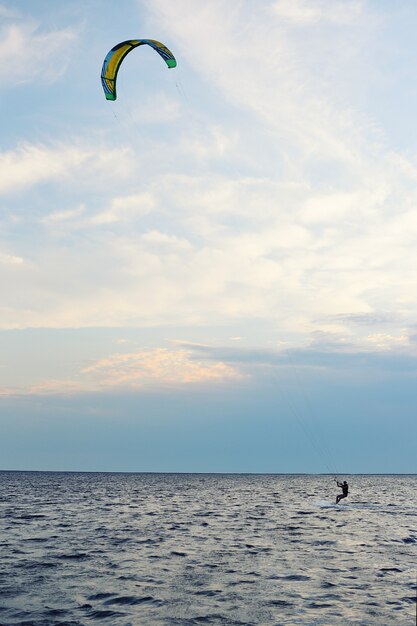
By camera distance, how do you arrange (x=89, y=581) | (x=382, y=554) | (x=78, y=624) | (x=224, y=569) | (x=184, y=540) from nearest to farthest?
(x=78, y=624) → (x=89, y=581) → (x=224, y=569) → (x=382, y=554) → (x=184, y=540)

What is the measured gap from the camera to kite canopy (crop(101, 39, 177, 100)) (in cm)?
2664

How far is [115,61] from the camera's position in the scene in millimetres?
27641

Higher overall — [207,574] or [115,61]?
[115,61]

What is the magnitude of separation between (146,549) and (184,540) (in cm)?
351

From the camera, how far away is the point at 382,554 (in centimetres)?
2538

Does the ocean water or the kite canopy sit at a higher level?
the kite canopy

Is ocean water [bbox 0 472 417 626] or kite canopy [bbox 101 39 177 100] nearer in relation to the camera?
ocean water [bbox 0 472 417 626]

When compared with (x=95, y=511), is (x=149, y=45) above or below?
above

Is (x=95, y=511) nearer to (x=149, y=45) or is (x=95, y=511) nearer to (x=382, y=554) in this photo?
(x=382, y=554)

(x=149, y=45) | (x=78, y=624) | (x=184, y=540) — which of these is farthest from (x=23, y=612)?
(x=149, y=45)

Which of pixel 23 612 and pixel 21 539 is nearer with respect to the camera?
pixel 23 612

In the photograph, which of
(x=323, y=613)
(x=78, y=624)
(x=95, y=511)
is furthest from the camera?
(x=95, y=511)

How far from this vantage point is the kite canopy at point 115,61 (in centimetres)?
2664

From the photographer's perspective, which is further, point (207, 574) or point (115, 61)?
point (115, 61)
